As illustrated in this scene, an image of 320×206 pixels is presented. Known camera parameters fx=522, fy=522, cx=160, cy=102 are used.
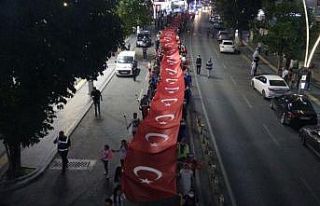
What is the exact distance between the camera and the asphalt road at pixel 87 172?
18.6 metres

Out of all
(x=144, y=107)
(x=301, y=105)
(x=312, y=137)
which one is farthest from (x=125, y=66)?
(x=312, y=137)

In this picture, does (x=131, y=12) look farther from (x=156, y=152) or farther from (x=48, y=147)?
(x=156, y=152)

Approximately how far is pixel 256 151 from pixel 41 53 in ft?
37.6

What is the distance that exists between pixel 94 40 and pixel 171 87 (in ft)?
30.9

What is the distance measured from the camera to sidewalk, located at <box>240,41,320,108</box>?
36781mm

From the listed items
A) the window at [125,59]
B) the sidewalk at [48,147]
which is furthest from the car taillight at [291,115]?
the window at [125,59]

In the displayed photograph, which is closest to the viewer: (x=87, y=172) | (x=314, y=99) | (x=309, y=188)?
(x=309, y=188)

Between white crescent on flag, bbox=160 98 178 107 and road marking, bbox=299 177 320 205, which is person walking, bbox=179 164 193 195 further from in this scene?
white crescent on flag, bbox=160 98 178 107

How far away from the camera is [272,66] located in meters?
49.9

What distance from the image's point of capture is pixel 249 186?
19.7 m

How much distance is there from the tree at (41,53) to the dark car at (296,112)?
11.8 m

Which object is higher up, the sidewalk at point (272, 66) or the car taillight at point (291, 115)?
the car taillight at point (291, 115)

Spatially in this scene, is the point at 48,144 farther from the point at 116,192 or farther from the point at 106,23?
the point at 116,192

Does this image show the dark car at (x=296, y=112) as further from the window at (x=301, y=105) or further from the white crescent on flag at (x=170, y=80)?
the white crescent on flag at (x=170, y=80)
